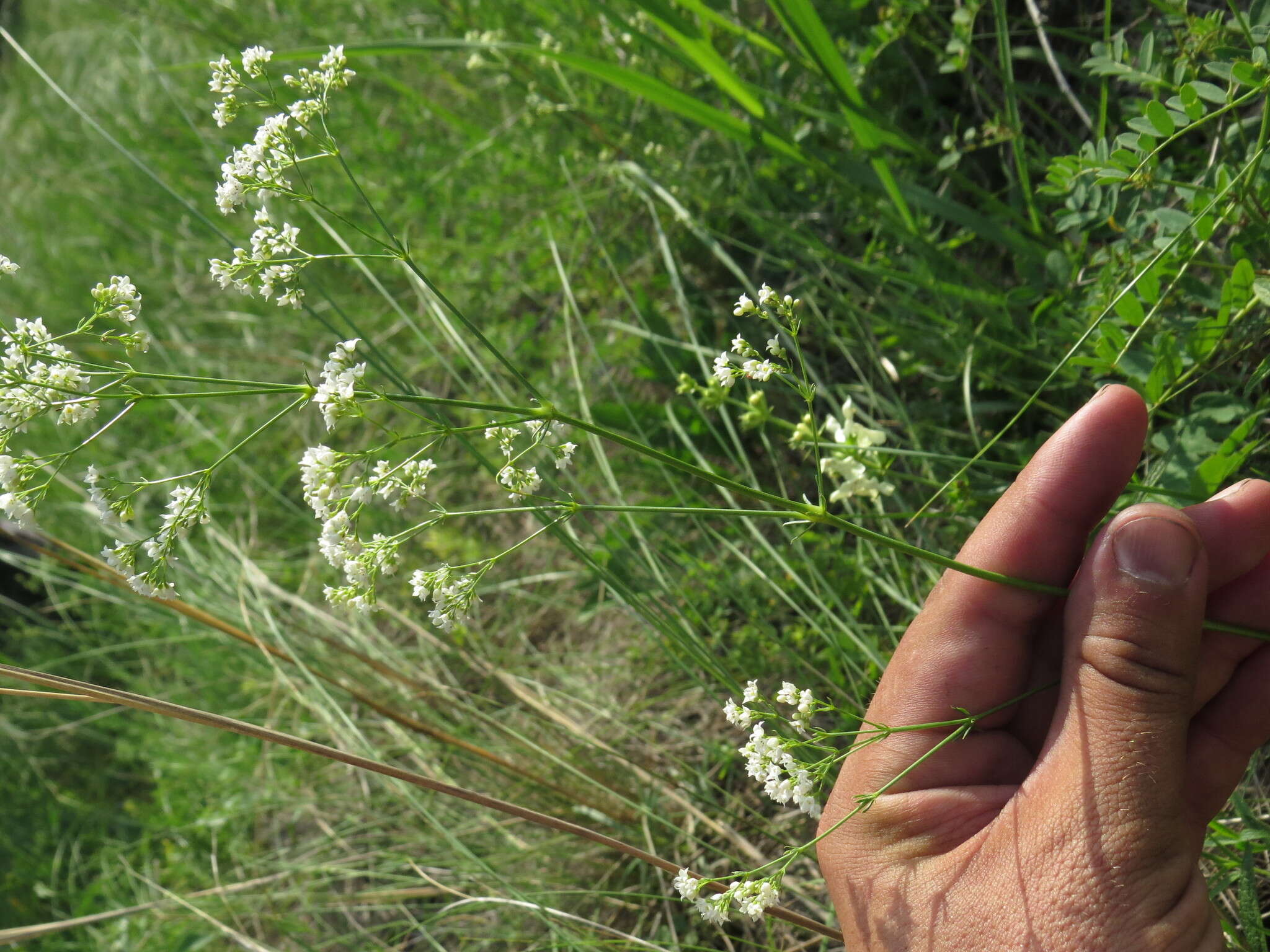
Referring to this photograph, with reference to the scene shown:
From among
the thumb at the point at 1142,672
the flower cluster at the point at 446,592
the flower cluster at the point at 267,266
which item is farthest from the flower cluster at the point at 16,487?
the thumb at the point at 1142,672

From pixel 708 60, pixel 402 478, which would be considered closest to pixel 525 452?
pixel 402 478

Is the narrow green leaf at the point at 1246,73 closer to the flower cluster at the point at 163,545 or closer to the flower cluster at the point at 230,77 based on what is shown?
the flower cluster at the point at 230,77

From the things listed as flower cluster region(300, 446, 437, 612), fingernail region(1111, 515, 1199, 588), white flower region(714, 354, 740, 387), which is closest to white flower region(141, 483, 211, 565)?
flower cluster region(300, 446, 437, 612)

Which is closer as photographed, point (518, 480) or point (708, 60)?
point (518, 480)

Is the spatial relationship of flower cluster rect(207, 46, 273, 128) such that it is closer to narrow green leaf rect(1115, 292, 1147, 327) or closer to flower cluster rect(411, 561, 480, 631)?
flower cluster rect(411, 561, 480, 631)

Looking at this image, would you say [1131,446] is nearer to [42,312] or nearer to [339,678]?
[339,678]

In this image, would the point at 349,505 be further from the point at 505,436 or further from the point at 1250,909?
the point at 1250,909
